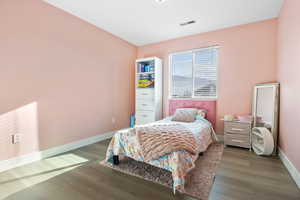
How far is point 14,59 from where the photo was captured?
77.6 inches

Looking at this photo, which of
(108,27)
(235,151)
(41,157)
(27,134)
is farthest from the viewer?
(108,27)

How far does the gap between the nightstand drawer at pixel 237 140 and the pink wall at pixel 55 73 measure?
2.71 metres

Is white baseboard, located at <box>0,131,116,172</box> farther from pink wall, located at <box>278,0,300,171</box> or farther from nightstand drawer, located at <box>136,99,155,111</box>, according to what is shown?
pink wall, located at <box>278,0,300,171</box>

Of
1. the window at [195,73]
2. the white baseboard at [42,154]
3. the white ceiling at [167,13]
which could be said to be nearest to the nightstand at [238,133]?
the window at [195,73]

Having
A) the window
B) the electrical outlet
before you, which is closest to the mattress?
the electrical outlet

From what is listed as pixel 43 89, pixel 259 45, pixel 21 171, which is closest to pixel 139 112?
pixel 43 89

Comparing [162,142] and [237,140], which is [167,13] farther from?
[237,140]

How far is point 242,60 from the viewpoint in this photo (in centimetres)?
293

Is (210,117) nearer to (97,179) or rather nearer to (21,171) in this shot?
(97,179)

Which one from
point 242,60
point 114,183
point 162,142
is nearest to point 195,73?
point 242,60

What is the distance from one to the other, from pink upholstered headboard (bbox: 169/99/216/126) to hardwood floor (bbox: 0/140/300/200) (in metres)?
1.20

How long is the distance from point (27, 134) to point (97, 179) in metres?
1.42

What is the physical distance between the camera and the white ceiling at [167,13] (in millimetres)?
2275

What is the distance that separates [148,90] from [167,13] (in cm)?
190
